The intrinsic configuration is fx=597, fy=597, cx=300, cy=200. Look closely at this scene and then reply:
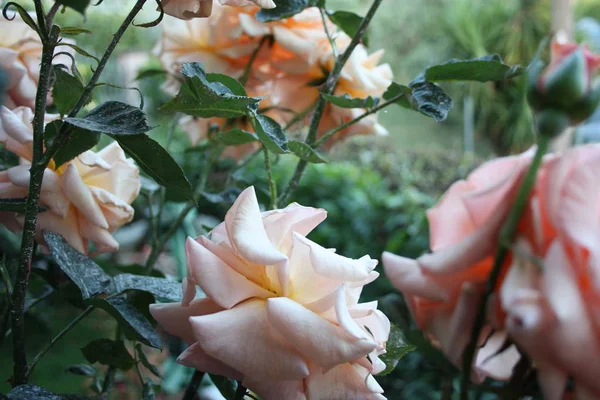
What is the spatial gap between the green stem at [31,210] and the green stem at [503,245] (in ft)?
0.61

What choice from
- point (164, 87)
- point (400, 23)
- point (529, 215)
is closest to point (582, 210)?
point (529, 215)

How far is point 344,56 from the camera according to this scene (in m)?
0.37

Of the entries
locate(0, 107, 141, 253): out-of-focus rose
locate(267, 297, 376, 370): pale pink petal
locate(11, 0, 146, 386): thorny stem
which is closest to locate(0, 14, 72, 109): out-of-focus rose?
locate(0, 107, 141, 253): out-of-focus rose

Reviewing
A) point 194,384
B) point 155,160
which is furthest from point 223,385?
point 155,160

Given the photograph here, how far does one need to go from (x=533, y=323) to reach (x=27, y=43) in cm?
37

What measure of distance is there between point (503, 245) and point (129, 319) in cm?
19

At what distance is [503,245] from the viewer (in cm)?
17

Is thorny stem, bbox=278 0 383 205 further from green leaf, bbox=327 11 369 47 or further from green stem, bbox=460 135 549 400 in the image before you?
green stem, bbox=460 135 549 400

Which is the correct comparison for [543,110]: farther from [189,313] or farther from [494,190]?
[189,313]

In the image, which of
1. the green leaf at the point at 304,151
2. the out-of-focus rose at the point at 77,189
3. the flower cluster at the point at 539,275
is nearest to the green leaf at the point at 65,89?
the out-of-focus rose at the point at 77,189

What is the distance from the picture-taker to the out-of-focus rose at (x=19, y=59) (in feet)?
1.29

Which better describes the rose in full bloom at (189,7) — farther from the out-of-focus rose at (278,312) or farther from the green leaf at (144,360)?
the green leaf at (144,360)

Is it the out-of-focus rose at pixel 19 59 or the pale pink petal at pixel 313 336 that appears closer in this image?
the pale pink petal at pixel 313 336

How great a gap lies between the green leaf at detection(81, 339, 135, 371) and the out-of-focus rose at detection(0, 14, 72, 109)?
0.57 feet
